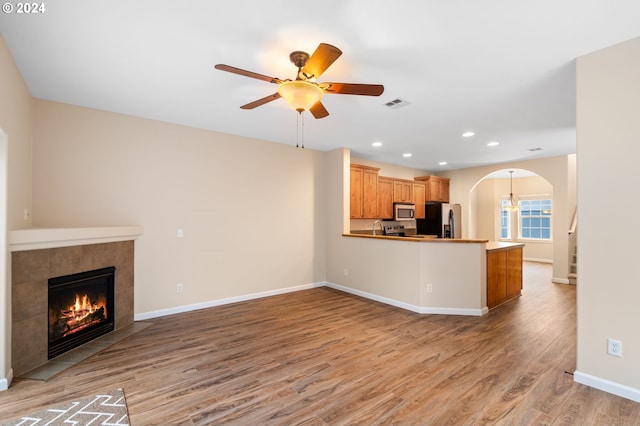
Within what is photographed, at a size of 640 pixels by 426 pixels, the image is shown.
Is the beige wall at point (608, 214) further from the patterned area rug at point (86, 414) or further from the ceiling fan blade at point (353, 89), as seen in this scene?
the patterned area rug at point (86, 414)

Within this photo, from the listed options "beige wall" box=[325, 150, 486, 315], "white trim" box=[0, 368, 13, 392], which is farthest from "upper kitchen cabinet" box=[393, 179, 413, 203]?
"white trim" box=[0, 368, 13, 392]

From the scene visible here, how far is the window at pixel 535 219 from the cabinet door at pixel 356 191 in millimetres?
7061

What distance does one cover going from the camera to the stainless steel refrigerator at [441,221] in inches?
297

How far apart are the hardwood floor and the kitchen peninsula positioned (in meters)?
0.32

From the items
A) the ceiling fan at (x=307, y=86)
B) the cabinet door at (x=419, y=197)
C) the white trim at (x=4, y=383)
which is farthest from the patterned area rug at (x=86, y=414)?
the cabinet door at (x=419, y=197)

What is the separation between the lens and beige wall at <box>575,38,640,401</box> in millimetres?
2246

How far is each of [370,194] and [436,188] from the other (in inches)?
103

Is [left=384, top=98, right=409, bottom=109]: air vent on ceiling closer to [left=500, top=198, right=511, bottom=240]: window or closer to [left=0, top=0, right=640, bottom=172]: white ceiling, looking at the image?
[left=0, top=0, right=640, bottom=172]: white ceiling

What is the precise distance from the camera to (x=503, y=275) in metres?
4.80

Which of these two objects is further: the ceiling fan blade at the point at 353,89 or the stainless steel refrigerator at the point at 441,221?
the stainless steel refrigerator at the point at 441,221

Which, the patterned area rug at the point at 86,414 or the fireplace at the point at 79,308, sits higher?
the fireplace at the point at 79,308

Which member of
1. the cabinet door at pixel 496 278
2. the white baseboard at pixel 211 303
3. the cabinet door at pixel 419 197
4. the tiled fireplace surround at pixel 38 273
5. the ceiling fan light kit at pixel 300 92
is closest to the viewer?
the ceiling fan light kit at pixel 300 92

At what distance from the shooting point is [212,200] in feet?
15.1

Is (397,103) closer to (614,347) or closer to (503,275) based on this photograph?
(614,347)
